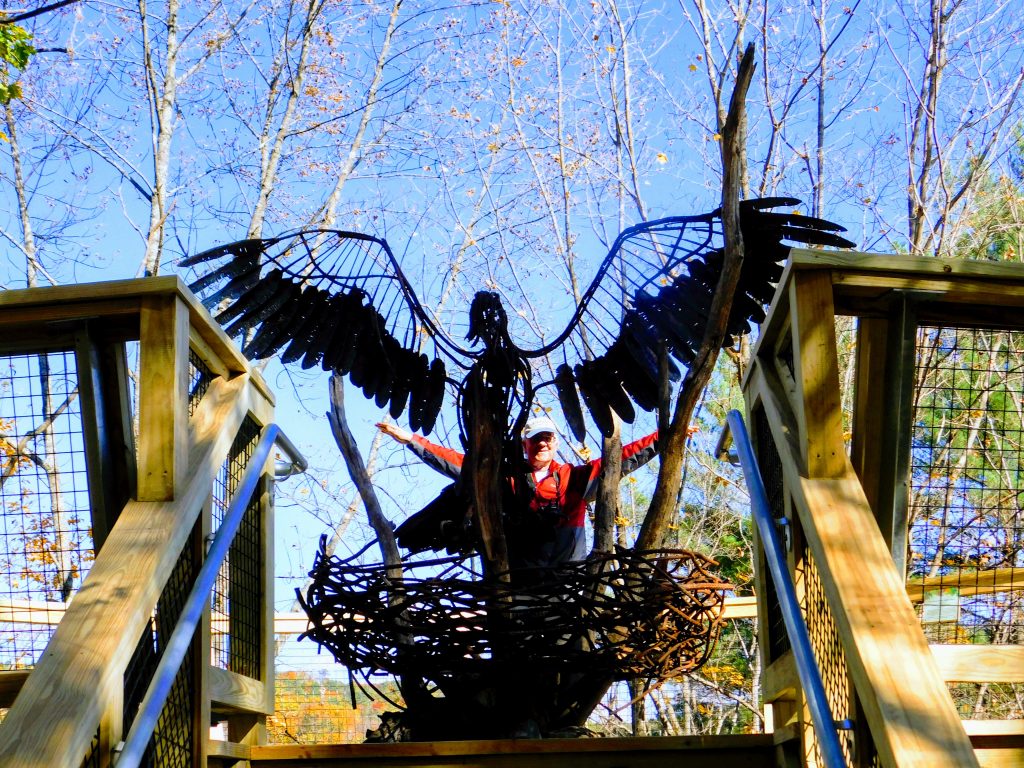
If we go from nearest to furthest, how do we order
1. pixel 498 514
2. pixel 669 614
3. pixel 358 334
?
1. pixel 669 614
2. pixel 498 514
3. pixel 358 334

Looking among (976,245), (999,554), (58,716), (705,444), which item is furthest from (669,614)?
(705,444)

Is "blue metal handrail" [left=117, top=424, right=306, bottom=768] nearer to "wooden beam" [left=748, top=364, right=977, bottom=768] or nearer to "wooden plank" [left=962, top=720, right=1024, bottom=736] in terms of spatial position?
"wooden beam" [left=748, top=364, right=977, bottom=768]

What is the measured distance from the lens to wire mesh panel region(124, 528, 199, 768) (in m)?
2.14

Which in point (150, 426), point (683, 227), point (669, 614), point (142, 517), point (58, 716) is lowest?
point (58, 716)

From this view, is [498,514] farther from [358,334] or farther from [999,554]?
[999,554]

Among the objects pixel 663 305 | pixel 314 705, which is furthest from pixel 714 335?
pixel 314 705

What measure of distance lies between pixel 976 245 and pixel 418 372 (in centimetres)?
734

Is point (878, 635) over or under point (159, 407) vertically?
under

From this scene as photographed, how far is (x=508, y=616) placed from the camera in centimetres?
277

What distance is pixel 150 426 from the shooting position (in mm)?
2076

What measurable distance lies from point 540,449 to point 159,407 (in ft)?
5.79

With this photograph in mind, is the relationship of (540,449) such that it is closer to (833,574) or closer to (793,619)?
(793,619)

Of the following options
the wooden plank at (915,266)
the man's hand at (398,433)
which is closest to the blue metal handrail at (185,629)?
the man's hand at (398,433)

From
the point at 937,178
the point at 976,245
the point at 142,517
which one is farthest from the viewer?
the point at 976,245
